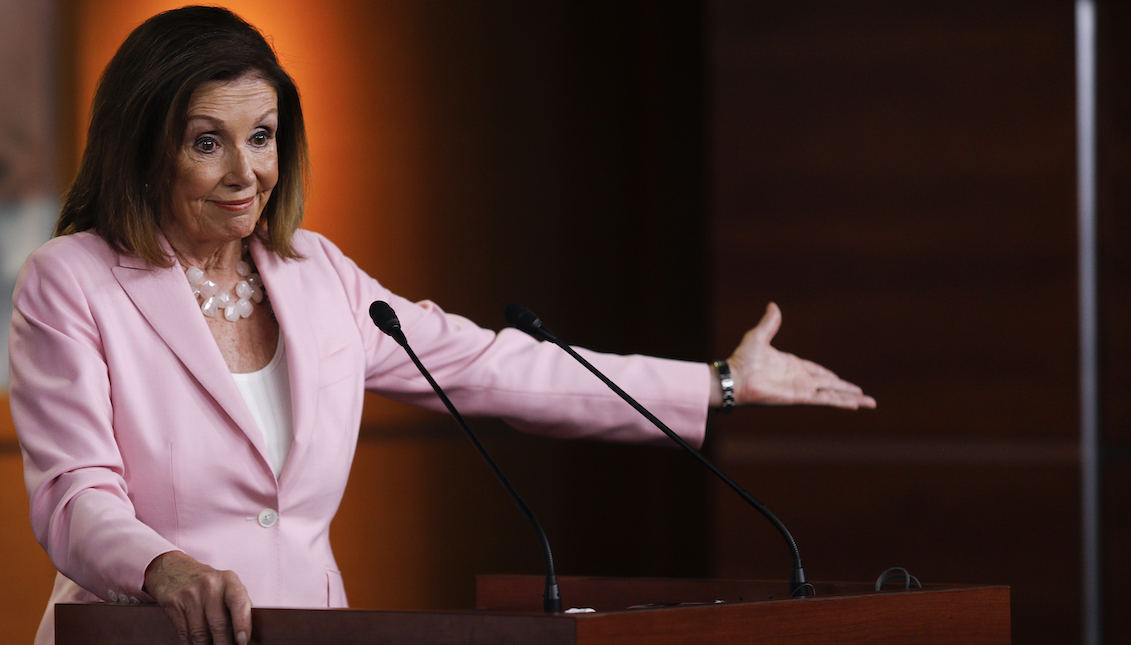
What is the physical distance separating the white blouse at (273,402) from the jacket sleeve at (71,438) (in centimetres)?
22

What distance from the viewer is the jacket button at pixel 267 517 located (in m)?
1.69

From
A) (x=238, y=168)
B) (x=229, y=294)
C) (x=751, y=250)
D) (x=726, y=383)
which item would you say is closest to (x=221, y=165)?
(x=238, y=168)

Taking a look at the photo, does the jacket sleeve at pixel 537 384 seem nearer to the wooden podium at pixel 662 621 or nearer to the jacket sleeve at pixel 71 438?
the wooden podium at pixel 662 621

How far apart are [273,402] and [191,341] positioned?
0.17 meters

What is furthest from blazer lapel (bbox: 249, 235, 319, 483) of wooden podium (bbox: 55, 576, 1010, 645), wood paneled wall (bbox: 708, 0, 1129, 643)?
wood paneled wall (bbox: 708, 0, 1129, 643)

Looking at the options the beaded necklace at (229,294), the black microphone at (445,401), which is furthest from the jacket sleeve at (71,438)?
the black microphone at (445,401)

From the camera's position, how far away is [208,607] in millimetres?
1251

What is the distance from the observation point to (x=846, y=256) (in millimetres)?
3693

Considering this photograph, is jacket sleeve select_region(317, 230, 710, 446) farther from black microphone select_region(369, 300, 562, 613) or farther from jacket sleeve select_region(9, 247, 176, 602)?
jacket sleeve select_region(9, 247, 176, 602)

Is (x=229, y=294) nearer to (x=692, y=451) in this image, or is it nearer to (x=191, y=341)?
(x=191, y=341)

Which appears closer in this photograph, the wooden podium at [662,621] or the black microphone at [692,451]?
the wooden podium at [662,621]

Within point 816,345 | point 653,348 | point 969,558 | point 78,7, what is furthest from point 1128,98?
point 78,7

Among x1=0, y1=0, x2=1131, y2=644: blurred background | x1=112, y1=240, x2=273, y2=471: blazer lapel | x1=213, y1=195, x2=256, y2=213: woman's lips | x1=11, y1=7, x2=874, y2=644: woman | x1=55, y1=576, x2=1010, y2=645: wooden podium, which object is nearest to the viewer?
x1=55, y1=576, x2=1010, y2=645: wooden podium

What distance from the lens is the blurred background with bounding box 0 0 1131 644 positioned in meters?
3.34
